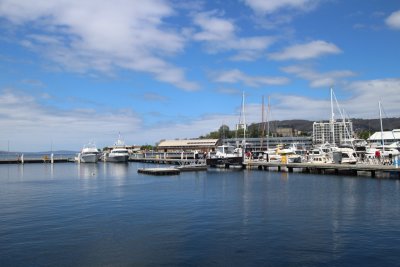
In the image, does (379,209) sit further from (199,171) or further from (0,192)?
(199,171)

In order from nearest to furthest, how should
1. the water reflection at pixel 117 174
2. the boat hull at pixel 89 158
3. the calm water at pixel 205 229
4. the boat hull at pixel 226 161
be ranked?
1. the calm water at pixel 205 229
2. the water reflection at pixel 117 174
3. the boat hull at pixel 226 161
4. the boat hull at pixel 89 158

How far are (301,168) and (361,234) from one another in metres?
56.9

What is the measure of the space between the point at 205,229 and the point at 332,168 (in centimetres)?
4830

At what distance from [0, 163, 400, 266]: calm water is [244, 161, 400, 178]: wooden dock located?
15.0m

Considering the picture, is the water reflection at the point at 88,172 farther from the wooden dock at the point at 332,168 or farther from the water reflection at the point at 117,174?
the wooden dock at the point at 332,168

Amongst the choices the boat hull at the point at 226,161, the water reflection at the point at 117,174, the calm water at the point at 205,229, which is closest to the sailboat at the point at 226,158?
the boat hull at the point at 226,161

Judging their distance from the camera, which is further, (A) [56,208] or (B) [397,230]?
(A) [56,208]

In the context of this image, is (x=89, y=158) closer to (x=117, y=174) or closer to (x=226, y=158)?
(x=117, y=174)

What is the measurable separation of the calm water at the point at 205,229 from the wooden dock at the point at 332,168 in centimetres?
1496

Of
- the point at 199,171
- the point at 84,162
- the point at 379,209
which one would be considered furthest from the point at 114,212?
the point at 84,162

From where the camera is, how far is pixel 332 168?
6962 centimetres

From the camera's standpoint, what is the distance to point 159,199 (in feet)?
138

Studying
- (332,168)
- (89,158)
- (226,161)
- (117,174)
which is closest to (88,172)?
(117,174)

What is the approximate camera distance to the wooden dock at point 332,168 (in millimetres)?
59569
